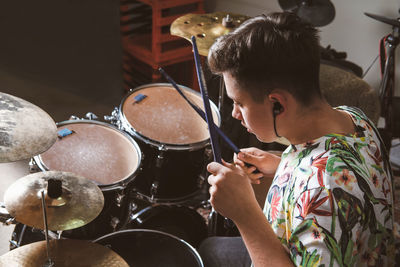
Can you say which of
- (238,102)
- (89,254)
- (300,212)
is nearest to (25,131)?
(89,254)

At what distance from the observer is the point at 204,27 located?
2.57 m

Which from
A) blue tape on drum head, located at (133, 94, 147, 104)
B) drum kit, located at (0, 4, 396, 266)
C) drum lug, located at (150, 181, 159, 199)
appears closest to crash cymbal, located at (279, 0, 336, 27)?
drum kit, located at (0, 4, 396, 266)

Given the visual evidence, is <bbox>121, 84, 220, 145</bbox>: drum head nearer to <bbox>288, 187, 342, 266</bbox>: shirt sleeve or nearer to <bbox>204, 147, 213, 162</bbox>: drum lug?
<bbox>204, 147, 213, 162</bbox>: drum lug

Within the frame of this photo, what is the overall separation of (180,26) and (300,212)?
5.64ft

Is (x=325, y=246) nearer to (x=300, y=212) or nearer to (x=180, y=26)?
(x=300, y=212)

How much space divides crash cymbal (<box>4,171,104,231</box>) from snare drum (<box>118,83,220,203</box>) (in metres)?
0.61

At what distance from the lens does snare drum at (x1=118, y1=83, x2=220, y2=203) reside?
7.24 feet

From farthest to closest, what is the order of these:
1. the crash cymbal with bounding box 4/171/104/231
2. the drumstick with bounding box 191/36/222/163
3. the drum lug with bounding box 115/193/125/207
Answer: the drum lug with bounding box 115/193/125/207 → the crash cymbal with bounding box 4/171/104/231 → the drumstick with bounding box 191/36/222/163

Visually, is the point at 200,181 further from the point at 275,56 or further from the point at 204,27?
the point at 275,56

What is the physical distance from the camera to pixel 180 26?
2555 mm

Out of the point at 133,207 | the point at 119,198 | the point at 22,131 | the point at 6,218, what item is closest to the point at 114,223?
the point at 119,198

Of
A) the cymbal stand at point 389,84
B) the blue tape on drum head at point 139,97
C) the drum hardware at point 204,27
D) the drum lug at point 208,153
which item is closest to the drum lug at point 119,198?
the drum lug at point 208,153

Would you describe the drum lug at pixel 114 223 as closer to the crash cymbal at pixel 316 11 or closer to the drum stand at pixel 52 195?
the drum stand at pixel 52 195

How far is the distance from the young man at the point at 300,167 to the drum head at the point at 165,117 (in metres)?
1.00
